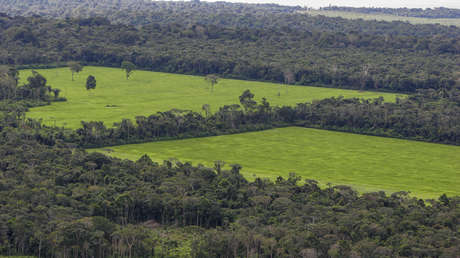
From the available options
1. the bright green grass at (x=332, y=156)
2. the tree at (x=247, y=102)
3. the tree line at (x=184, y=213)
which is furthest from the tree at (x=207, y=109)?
the tree line at (x=184, y=213)

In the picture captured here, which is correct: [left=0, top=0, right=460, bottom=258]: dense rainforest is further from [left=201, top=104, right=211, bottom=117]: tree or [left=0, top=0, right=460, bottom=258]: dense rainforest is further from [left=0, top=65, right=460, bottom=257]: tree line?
[left=201, top=104, right=211, bottom=117]: tree

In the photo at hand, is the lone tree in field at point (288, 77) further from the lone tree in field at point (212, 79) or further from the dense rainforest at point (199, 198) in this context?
the dense rainforest at point (199, 198)

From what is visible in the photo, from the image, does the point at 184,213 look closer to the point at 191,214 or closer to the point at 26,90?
the point at 191,214

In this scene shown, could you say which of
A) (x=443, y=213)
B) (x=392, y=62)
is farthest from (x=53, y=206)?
(x=392, y=62)

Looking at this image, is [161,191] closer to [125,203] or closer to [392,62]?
[125,203]

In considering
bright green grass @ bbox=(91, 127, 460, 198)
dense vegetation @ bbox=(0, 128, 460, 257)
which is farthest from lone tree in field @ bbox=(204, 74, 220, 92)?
dense vegetation @ bbox=(0, 128, 460, 257)

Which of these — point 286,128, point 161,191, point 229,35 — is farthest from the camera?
point 229,35
